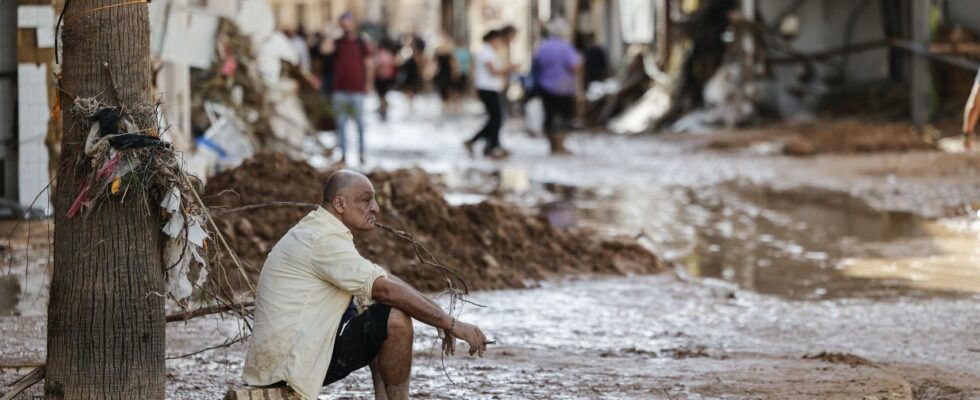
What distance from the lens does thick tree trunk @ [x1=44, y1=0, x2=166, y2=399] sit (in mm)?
4910

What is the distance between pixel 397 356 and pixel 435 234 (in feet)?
15.4

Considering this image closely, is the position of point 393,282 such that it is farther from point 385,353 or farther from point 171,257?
point 171,257

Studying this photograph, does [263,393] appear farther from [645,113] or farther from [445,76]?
[445,76]

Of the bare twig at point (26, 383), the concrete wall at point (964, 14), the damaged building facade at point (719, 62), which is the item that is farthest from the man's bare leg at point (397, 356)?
the concrete wall at point (964, 14)

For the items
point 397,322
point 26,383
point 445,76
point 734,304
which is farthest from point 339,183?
point 445,76

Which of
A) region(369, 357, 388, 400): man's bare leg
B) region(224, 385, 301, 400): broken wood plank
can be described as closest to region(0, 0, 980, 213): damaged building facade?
region(369, 357, 388, 400): man's bare leg

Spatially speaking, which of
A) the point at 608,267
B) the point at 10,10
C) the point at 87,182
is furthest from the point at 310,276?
the point at 10,10

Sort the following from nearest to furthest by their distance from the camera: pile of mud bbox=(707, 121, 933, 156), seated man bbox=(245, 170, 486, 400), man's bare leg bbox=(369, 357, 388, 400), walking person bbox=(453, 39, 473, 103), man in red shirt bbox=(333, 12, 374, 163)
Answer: seated man bbox=(245, 170, 486, 400), man's bare leg bbox=(369, 357, 388, 400), man in red shirt bbox=(333, 12, 374, 163), pile of mud bbox=(707, 121, 933, 156), walking person bbox=(453, 39, 473, 103)

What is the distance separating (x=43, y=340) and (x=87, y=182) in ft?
7.73

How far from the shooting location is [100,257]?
16.1 feet

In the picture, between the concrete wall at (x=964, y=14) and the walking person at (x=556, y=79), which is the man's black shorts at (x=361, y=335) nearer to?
the walking person at (x=556, y=79)

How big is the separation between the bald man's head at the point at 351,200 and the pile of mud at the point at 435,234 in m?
3.91

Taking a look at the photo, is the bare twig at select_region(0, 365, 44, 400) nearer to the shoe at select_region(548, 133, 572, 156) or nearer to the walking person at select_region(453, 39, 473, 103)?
the shoe at select_region(548, 133, 572, 156)

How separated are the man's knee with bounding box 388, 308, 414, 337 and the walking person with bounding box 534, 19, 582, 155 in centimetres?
1576
